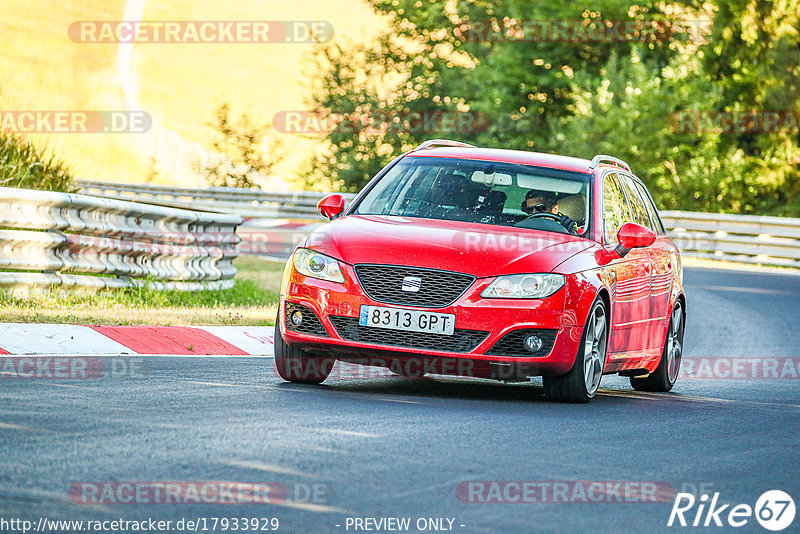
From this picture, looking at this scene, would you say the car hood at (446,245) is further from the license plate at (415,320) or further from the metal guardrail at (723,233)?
the metal guardrail at (723,233)

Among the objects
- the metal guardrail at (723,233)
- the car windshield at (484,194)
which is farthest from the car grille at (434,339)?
the metal guardrail at (723,233)

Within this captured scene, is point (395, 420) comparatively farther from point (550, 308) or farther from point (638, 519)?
point (638, 519)

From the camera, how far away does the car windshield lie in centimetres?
998

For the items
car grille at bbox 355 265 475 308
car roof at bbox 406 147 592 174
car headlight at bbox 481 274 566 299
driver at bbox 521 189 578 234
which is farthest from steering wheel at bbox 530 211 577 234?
car grille at bbox 355 265 475 308

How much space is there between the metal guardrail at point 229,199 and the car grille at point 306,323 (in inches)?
900

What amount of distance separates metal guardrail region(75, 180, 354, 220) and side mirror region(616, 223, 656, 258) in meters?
22.2

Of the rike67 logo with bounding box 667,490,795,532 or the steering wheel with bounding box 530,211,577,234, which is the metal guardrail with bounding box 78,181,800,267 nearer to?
the steering wheel with bounding box 530,211,577,234

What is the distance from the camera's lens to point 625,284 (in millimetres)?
10172

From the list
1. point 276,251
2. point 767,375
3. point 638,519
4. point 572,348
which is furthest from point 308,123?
point 638,519

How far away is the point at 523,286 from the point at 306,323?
140 cm

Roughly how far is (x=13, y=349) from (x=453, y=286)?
10.9ft

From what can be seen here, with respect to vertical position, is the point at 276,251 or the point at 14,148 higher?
the point at 14,148

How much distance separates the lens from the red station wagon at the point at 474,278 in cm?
888

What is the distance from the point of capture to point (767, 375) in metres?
13.0
